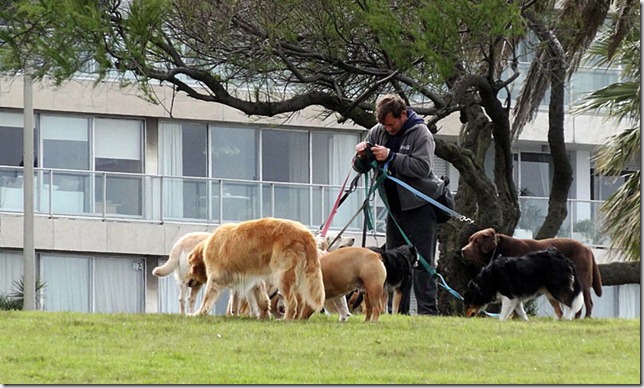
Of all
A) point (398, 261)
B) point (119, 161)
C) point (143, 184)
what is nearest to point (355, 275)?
point (398, 261)

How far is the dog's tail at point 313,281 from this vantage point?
1641 cm

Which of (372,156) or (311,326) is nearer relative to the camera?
(311,326)

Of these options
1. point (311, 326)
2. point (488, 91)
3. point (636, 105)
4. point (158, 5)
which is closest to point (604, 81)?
point (636, 105)

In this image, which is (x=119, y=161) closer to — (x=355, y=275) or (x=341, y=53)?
(x=341, y=53)

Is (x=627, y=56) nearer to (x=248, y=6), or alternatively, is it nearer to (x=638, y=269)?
(x=638, y=269)

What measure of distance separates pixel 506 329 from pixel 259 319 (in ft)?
8.09

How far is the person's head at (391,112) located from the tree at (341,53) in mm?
2788

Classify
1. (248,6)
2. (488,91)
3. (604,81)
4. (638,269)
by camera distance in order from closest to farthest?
(248,6), (488,91), (638,269), (604,81)

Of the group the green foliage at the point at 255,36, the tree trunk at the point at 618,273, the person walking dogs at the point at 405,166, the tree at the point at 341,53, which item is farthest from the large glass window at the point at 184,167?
the person walking dogs at the point at 405,166

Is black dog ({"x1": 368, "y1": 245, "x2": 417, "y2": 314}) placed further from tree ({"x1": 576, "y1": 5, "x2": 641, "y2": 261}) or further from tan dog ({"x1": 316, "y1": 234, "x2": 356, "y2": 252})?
tree ({"x1": 576, "y1": 5, "x2": 641, "y2": 261})

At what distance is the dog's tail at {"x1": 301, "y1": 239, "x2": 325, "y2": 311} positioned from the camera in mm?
16406

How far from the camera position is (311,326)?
52.3 feet

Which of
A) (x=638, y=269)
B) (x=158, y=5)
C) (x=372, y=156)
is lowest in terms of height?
(x=638, y=269)

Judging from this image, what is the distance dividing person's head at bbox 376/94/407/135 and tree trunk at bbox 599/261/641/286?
33.8ft
